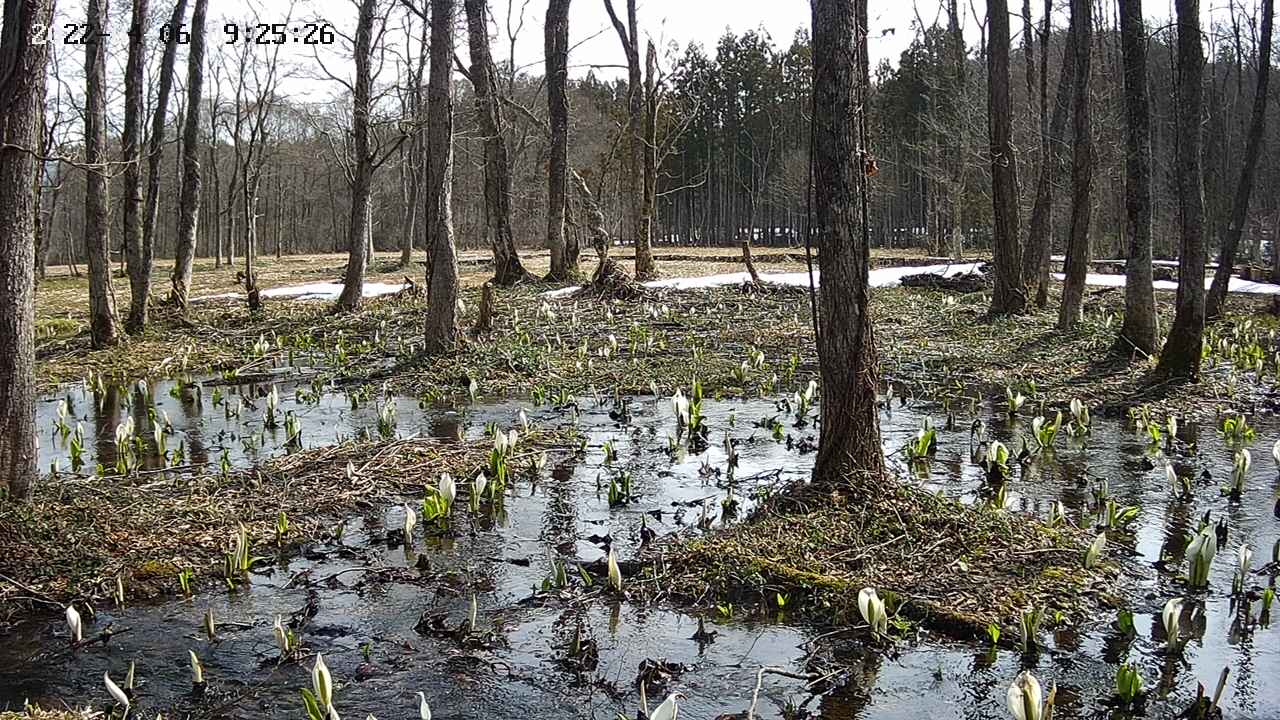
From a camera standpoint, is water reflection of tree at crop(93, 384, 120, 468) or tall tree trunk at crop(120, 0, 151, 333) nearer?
water reflection of tree at crop(93, 384, 120, 468)

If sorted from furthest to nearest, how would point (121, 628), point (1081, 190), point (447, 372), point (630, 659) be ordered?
point (1081, 190)
point (447, 372)
point (121, 628)
point (630, 659)

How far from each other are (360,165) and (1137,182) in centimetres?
1237

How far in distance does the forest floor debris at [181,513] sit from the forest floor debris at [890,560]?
2.49 m

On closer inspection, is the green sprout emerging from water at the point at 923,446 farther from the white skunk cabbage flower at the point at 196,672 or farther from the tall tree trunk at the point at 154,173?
the tall tree trunk at the point at 154,173

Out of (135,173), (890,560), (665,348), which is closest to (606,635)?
(890,560)

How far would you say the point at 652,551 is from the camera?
5441mm

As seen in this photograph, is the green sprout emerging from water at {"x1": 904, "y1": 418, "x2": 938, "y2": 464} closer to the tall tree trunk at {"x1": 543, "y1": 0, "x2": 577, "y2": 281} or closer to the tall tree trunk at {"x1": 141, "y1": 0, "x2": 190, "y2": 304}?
the tall tree trunk at {"x1": 141, "y1": 0, "x2": 190, "y2": 304}

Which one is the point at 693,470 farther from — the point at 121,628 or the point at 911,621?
the point at 121,628

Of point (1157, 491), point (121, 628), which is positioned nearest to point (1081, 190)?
point (1157, 491)

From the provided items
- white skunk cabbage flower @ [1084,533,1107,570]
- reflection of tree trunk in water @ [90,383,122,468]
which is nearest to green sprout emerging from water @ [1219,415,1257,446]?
white skunk cabbage flower @ [1084,533,1107,570]

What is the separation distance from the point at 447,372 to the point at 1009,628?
338 inches

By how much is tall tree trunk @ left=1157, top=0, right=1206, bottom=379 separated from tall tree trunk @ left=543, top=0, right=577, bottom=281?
13695 mm

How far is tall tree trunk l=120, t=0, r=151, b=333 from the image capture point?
48.0 ft

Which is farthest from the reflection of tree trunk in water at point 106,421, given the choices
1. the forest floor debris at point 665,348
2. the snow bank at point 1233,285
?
the snow bank at point 1233,285
